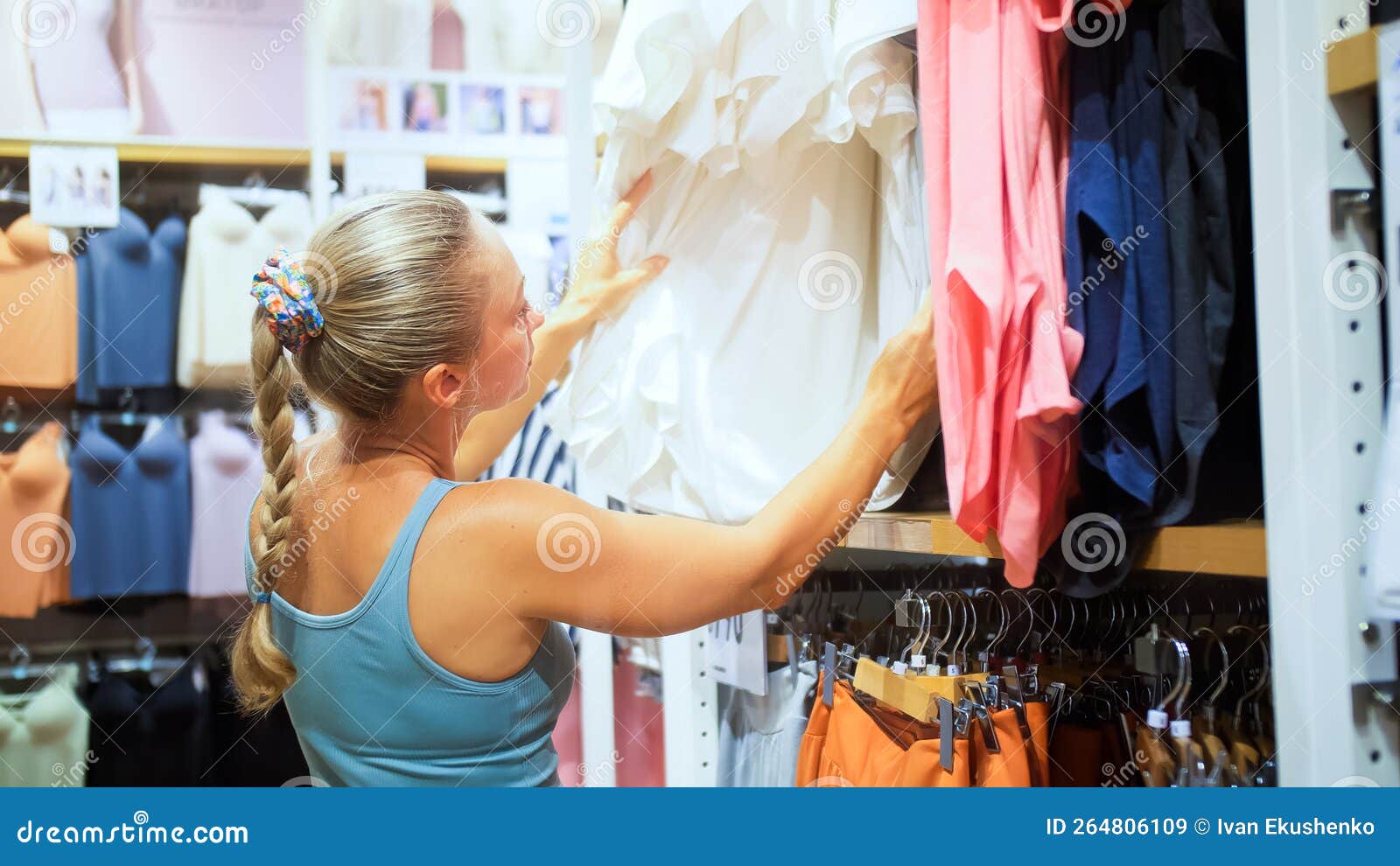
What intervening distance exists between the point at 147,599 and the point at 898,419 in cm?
171

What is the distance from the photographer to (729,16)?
1.17 m

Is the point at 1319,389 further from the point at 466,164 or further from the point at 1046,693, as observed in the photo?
the point at 466,164

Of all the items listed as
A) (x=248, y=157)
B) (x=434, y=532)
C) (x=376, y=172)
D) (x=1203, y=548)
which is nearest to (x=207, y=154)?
(x=248, y=157)

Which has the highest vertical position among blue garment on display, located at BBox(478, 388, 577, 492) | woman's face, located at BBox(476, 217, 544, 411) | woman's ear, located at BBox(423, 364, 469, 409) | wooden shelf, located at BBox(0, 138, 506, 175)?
wooden shelf, located at BBox(0, 138, 506, 175)

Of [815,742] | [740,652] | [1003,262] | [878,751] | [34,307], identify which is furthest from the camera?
[34,307]

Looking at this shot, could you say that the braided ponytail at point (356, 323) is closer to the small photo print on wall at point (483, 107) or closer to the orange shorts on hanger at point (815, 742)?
the orange shorts on hanger at point (815, 742)

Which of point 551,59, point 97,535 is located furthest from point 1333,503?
point 97,535

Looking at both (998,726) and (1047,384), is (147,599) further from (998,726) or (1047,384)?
(1047,384)

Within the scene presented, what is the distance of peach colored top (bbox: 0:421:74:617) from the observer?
1.97m

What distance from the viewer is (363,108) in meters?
2.05

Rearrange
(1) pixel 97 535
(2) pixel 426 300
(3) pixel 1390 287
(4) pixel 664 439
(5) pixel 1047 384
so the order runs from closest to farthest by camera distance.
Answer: (3) pixel 1390 287, (5) pixel 1047 384, (2) pixel 426 300, (4) pixel 664 439, (1) pixel 97 535

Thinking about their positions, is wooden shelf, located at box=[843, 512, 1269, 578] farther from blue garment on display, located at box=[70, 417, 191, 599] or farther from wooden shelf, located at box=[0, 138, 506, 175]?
blue garment on display, located at box=[70, 417, 191, 599]

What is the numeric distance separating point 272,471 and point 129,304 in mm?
1261

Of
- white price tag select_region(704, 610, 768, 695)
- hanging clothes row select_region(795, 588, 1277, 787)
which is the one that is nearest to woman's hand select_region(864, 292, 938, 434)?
hanging clothes row select_region(795, 588, 1277, 787)
